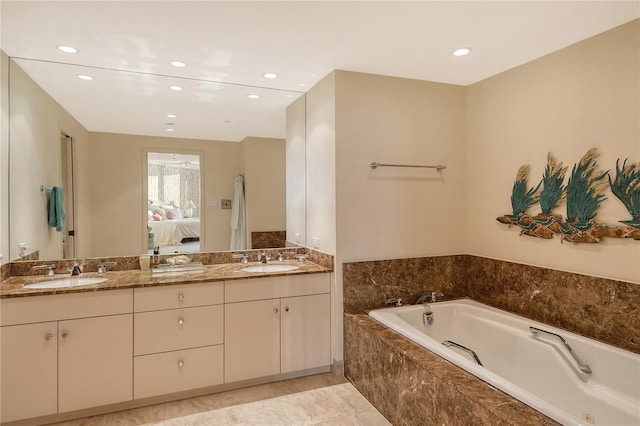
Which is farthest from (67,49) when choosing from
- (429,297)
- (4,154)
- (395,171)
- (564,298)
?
(564,298)

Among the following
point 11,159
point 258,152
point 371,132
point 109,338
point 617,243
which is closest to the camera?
point 617,243

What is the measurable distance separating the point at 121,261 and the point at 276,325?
136 centimetres

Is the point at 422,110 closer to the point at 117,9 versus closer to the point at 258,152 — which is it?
the point at 258,152

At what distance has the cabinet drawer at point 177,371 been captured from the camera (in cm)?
242

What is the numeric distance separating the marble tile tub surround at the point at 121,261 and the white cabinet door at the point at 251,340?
66cm

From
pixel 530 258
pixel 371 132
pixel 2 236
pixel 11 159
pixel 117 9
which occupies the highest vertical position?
pixel 117 9

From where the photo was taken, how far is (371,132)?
2.93 metres

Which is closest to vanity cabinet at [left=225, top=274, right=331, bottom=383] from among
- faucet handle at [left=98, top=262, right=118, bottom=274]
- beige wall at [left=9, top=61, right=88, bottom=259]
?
faucet handle at [left=98, top=262, right=118, bottom=274]

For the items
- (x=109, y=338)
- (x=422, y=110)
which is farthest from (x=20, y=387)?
(x=422, y=110)

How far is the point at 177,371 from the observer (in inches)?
98.4

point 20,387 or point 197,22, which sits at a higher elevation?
point 197,22

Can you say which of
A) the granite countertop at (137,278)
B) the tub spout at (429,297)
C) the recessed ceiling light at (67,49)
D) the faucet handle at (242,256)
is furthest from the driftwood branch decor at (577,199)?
the recessed ceiling light at (67,49)

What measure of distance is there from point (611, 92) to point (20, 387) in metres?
3.93

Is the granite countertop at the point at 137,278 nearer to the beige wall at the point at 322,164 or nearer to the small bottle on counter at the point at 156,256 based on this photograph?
the small bottle on counter at the point at 156,256
